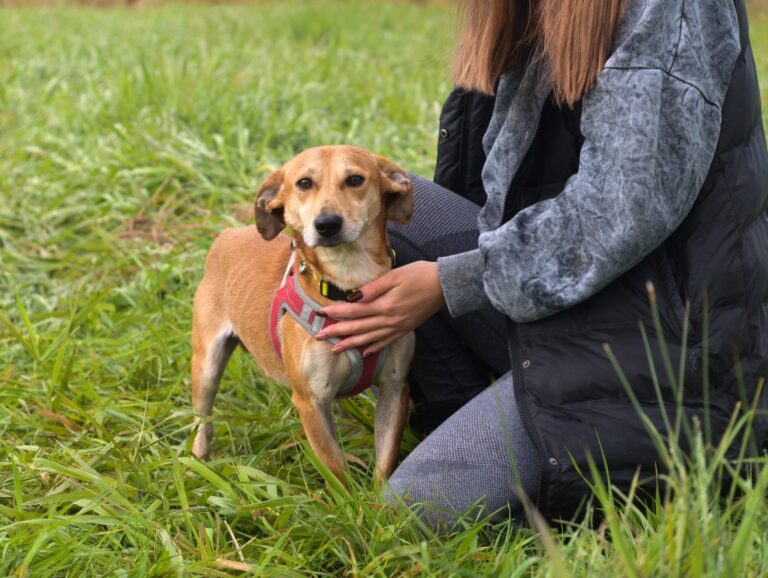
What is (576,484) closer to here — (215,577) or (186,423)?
(215,577)

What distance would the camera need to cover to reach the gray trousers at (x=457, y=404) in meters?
2.49

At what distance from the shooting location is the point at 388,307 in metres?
2.69

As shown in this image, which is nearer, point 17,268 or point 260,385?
point 260,385

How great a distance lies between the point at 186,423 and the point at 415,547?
1.34m

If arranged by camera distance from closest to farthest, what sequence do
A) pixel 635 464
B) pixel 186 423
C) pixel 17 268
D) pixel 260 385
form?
1. pixel 635 464
2. pixel 186 423
3. pixel 260 385
4. pixel 17 268

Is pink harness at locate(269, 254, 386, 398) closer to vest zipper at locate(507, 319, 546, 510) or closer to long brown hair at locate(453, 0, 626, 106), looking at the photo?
vest zipper at locate(507, 319, 546, 510)

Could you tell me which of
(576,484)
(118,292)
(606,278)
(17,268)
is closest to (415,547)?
(576,484)

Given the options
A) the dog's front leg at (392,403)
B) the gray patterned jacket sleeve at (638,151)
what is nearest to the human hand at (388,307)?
the dog's front leg at (392,403)

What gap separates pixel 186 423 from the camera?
131 inches

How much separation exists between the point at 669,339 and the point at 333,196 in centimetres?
100

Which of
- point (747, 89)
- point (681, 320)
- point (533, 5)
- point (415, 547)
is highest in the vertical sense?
point (533, 5)

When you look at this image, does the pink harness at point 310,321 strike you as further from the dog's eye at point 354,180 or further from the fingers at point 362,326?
the dog's eye at point 354,180

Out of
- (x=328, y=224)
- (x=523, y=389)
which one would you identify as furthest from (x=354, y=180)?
(x=523, y=389)

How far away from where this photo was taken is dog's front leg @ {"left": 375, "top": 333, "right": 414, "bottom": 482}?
9.37 feet
